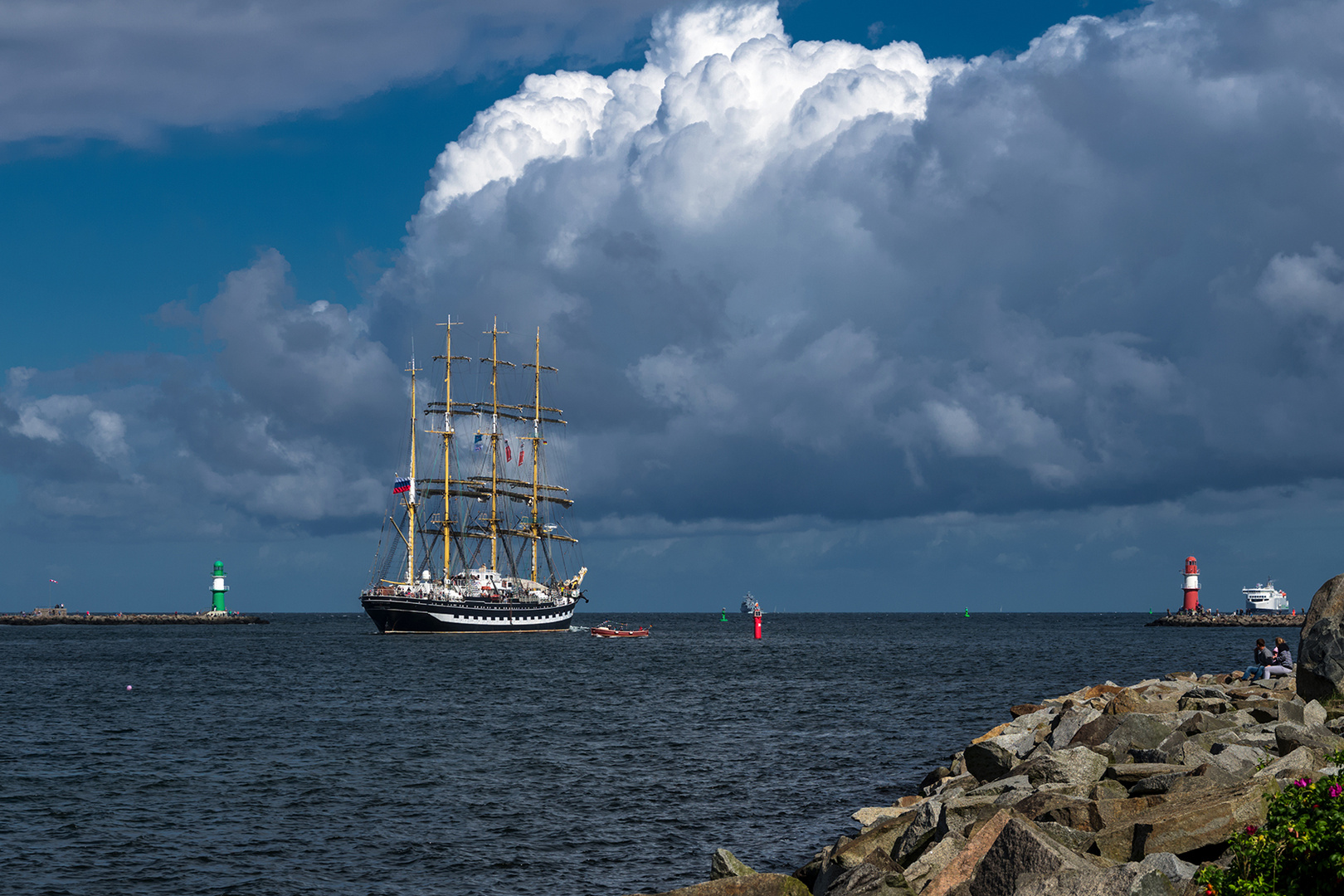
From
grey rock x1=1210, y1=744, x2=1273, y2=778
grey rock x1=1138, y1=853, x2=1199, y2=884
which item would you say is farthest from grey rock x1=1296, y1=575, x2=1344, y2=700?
grey rock x1=1138, y1=853, x2=1199, y2=884

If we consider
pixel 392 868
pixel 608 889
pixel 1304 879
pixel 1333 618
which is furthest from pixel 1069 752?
pixel 392 868

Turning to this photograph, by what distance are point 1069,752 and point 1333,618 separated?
20.4 ft

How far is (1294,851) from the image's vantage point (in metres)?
9.82

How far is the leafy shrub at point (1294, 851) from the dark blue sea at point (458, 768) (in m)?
13.0

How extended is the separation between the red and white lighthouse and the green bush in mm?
176604

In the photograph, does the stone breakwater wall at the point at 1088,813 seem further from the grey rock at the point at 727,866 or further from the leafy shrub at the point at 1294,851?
the leafy shrub at the point at 1294,851

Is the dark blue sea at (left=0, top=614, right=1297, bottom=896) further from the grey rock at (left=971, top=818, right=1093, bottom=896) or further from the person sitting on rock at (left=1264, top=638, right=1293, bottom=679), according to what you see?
the person sitting on rock at (left=1264, top=638, right=1293, bottom=679)

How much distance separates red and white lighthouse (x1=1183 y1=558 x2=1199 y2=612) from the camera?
568ft

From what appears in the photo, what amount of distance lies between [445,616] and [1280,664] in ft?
348

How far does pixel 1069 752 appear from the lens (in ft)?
64.6

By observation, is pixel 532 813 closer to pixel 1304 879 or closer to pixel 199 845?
pixel 199 845

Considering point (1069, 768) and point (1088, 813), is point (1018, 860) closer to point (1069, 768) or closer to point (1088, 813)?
point (1088, 813)

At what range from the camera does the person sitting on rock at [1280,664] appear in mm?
33094

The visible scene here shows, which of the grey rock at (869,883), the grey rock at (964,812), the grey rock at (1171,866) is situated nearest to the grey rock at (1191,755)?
the grey rock at (964,812)
